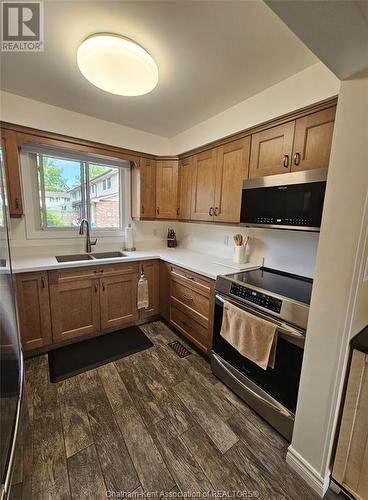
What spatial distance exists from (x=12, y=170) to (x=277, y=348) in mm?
2659

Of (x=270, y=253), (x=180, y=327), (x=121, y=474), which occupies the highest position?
(x=270, y=253)

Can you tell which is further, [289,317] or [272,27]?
[289,317]

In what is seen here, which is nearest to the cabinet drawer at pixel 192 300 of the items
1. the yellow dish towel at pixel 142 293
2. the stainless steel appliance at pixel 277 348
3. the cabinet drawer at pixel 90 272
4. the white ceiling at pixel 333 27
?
the stainless steel appliance at pixel 277 348

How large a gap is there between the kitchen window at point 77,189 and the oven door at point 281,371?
206 cm

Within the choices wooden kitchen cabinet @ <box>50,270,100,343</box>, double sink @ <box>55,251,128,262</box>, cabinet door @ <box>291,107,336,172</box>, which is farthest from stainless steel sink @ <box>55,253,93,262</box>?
cabinet door @ <box>291,107,336,172</box>

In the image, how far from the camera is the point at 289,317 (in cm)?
127

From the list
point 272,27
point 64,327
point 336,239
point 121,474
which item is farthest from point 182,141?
point 121,474

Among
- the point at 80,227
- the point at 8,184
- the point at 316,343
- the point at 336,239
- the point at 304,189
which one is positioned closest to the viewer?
the point at 336,239

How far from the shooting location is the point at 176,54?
1385mm

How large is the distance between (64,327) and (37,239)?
1.04m

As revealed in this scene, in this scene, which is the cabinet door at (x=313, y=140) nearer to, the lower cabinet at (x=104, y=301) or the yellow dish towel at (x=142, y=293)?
the lower cabinet at (x=104, y=301)

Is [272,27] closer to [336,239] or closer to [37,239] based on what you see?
[336,239]

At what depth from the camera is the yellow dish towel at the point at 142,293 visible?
2521mm

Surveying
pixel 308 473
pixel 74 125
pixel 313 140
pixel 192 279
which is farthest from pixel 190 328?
pixel 74 125
